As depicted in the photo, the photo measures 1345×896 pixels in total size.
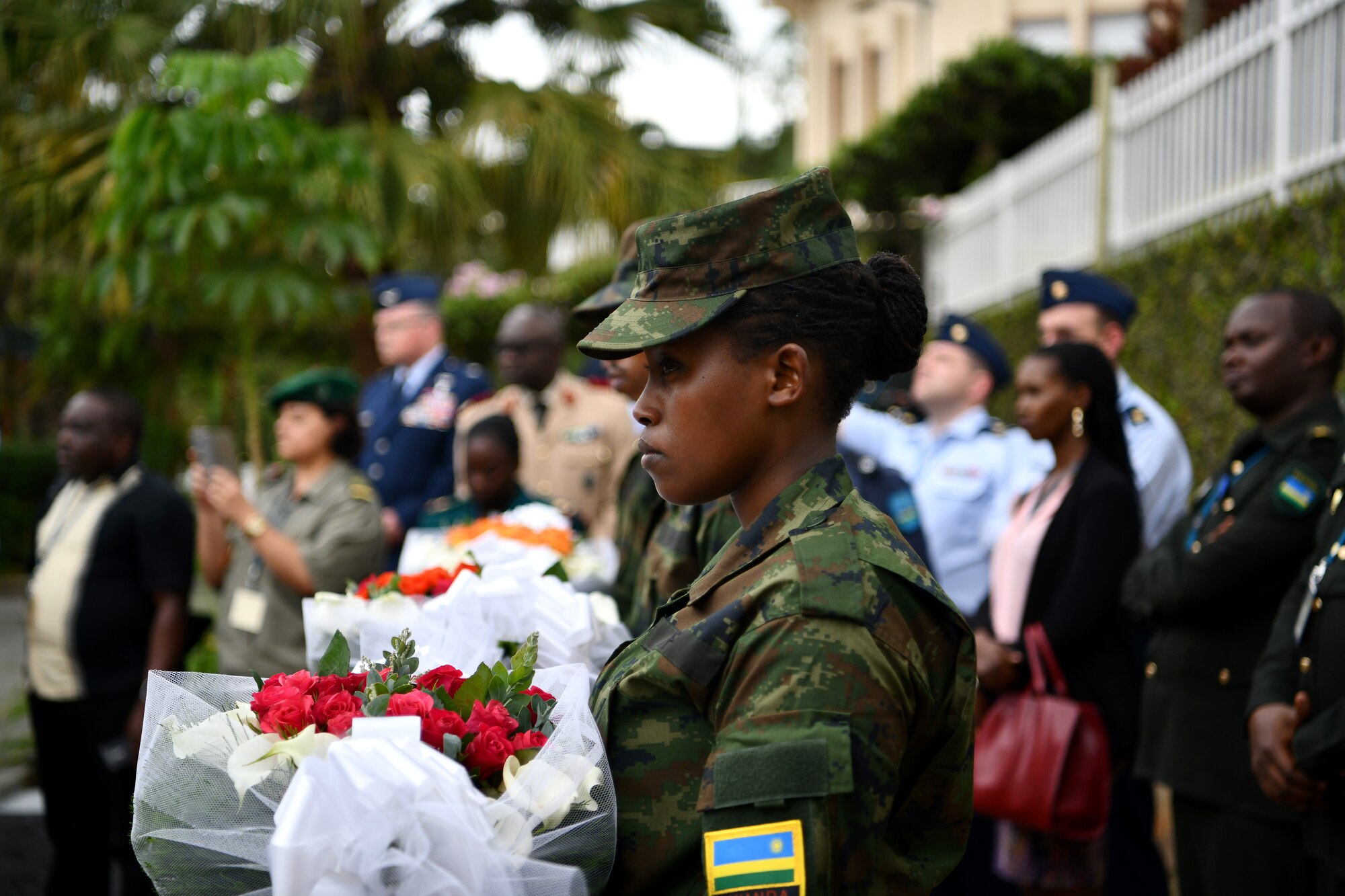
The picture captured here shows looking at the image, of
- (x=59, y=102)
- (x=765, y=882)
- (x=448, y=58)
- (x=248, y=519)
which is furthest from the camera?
(x=448, y=58)

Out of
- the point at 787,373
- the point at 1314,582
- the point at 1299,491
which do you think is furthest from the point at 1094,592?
the point at 787,373

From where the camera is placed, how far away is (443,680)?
1.72 meters

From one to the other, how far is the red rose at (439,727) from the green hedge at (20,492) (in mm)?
13787

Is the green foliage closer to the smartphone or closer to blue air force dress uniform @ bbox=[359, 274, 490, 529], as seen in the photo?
blue air force dress uniform @ bbox=[359, 274, 490, 529]

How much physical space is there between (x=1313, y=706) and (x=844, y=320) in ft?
5.69

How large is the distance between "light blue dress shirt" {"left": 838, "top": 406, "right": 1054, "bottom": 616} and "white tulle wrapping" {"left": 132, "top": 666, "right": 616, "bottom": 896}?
312 centimetres

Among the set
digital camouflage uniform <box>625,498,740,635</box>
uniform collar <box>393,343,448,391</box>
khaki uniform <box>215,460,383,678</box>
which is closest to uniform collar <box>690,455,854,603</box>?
digital camouflage uniform <box>625,498,740,635</box>

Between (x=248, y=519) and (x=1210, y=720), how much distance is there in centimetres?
297

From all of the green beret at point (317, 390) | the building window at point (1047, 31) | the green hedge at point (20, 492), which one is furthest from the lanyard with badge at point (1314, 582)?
the building window at point (1047, 31)

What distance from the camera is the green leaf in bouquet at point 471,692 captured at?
1663 mm

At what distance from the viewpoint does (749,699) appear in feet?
4.63

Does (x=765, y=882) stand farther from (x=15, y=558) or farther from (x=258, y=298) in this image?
(x=15, y=558)

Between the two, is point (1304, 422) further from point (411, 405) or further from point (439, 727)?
point (411, 405)

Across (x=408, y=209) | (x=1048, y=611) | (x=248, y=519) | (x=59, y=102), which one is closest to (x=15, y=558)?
(x=59, y=102)
